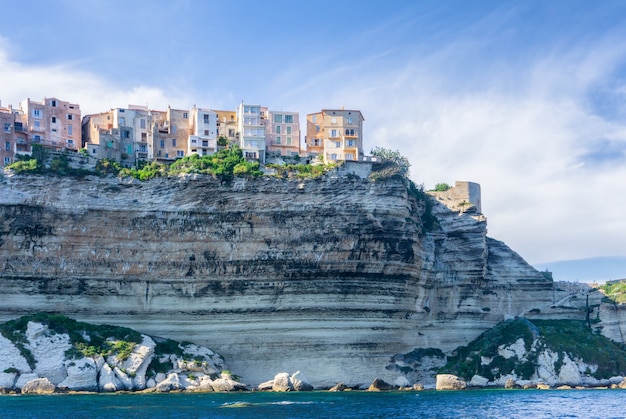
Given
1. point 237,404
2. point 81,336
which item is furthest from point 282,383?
point 81,336

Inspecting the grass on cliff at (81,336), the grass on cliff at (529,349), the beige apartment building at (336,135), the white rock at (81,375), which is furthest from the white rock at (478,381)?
the white rock at (81,375)

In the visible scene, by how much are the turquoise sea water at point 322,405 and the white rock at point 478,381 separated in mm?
4792

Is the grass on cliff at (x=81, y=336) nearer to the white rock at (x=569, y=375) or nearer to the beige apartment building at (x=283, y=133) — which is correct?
the beige apartment building at (x=283, y=133)

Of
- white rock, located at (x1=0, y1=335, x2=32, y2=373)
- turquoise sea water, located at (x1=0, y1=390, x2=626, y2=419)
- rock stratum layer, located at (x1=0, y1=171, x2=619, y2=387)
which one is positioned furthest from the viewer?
rock stratum layer, located at (x1=0, y1=171, x2=619, y2=387)

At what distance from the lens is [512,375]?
2132 inches

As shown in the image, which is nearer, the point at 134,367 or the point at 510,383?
the point at 134,367

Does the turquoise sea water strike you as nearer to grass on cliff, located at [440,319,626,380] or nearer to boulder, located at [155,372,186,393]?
boulder, located at [155,372,186,393]

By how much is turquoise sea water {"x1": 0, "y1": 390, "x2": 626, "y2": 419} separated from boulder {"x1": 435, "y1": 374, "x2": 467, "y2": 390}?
3702 mm

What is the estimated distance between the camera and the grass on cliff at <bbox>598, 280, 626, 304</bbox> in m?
61.3

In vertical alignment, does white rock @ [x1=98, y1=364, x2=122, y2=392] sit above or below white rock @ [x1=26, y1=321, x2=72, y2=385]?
below

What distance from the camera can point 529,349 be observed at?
2172 inches

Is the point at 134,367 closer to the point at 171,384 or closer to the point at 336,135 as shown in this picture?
the point at 171,384

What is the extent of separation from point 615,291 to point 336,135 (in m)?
22.3

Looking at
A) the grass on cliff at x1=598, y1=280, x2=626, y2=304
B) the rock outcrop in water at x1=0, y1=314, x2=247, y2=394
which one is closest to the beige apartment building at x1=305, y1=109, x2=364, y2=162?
the rock outcrop in water at x1=0, y1=314, x2=247, y2=394
